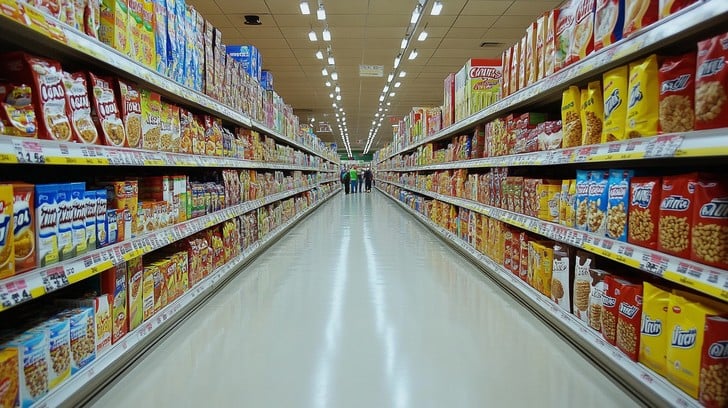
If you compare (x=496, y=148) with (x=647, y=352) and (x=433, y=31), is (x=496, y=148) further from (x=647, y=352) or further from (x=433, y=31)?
(x=433, y=31)

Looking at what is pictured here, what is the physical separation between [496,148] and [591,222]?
5.10 ft

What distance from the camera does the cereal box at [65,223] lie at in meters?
1.39

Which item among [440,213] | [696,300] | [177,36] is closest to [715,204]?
[696,300]

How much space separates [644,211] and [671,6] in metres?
0.72

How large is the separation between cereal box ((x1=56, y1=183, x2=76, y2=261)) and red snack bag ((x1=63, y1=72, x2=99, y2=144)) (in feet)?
0.72

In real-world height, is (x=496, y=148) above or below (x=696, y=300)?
above

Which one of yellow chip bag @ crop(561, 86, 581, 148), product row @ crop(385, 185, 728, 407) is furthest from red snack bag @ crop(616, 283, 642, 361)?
yellow chip bag @ crop(561, 86, 581, 148)

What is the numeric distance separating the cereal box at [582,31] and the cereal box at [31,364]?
2.50m

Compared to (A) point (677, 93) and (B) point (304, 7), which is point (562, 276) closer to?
(A) point (677, 93)

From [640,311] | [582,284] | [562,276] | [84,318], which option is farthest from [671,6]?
[84,318]

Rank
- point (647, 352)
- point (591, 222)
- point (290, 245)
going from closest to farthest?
point (647, 352) < point (591, 222) < point (290, 245)

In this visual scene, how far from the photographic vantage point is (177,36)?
2.31 m

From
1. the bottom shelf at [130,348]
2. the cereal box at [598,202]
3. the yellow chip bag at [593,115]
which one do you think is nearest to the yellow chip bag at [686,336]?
the cereal box at [598,202]

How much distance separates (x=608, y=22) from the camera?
175 cm
